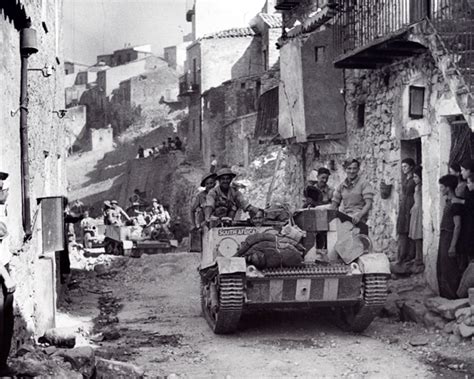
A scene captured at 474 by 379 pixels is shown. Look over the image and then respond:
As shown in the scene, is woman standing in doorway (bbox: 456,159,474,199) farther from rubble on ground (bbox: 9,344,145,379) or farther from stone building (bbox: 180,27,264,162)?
stone building (bbox: 180,27,264,162)

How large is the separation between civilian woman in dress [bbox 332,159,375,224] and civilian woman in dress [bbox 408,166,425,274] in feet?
4.01

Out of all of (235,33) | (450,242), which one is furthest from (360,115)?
(235,33)

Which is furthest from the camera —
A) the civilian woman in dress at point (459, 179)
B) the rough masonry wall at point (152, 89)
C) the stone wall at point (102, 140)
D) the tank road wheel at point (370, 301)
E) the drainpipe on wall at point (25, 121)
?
the rough masonry wall at point (152, 89)

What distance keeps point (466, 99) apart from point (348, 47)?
5.31 metres

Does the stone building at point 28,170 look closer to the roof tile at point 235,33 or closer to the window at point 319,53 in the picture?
the window at point 319,53

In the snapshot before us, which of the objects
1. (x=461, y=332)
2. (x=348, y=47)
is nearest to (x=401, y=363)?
(x=461, y=332)

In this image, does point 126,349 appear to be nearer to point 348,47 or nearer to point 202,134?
point 348,47

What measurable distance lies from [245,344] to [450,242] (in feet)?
10.4

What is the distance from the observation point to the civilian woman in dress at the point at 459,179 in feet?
34.1

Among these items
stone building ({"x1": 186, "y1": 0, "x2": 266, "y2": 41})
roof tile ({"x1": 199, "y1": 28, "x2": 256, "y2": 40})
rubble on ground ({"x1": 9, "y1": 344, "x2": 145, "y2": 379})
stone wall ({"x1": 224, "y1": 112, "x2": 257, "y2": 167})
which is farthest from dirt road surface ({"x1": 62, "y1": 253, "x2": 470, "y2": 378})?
stone building ({"x1": 186, "y1": 0, "x2": 266, "y2": 41})

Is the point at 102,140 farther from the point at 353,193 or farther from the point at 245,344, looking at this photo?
the point at 245,344

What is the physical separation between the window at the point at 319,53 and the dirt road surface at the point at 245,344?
6481 millimetres

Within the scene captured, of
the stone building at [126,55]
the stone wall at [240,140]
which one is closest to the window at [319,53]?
the stone wall at [240,140]

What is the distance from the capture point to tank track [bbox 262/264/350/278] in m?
9.57
